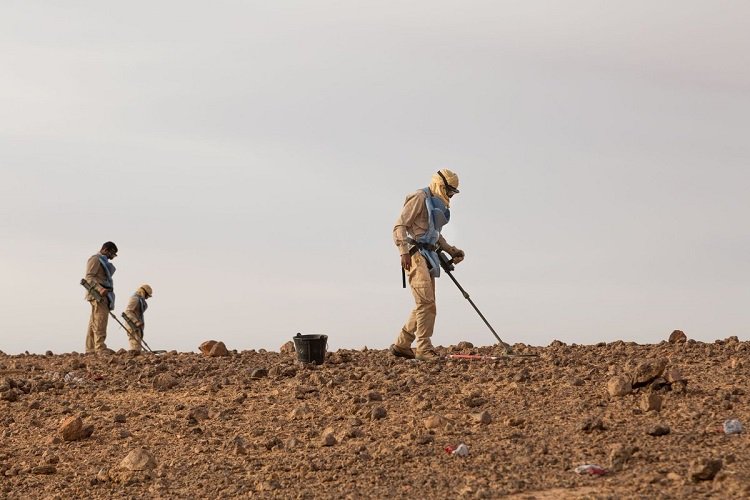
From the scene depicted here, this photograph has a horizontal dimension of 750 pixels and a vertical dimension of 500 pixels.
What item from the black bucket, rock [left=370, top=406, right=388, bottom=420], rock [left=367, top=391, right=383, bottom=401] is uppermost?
the black bucket

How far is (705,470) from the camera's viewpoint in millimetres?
6605

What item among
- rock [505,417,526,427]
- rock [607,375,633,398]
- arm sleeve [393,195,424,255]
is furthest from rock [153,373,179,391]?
rock [607,375,633,398]

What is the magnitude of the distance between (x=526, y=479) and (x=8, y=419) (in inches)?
285

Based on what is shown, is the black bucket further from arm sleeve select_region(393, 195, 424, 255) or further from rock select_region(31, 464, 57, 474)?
rock select_region(31, 464, 57, 474)

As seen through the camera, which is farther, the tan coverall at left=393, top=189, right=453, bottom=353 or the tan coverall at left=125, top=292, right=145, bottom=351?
the tan coverall at left=125, top=292, right=145, bottom=351

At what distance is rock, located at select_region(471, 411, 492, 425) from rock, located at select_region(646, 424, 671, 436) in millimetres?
1607

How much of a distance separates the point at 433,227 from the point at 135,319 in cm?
1364

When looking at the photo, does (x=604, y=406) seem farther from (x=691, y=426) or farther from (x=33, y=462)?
(x=33, y=462)

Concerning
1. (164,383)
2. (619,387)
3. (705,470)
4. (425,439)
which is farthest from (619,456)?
(164,383)

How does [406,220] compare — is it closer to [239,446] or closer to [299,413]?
[299,413]

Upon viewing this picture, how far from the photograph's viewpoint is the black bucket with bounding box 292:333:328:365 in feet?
44.1

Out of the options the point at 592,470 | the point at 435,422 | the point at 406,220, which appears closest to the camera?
the point at 592,470

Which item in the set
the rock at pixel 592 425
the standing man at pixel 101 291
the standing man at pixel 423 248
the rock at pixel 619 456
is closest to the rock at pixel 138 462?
the rock at pixel 592 425

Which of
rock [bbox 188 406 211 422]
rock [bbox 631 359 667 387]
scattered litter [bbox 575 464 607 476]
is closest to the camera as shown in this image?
scattered litter [bbox 575 464 607 476]
